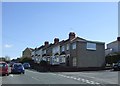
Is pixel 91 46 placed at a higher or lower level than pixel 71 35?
lower

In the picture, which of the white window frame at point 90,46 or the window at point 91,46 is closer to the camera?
the white window frame at point 90,46

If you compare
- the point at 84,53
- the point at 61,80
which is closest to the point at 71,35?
the point at 84,53

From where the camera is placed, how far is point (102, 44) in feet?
211

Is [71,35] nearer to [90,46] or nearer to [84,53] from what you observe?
[90,46]

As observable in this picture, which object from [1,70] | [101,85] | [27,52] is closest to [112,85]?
[101,85]

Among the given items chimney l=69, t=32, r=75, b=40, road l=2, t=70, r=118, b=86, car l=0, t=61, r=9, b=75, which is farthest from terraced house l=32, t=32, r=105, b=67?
road l=2, t=70, r=118, b=86

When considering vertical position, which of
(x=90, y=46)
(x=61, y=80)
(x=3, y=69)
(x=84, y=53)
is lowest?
(x=61, y=80)

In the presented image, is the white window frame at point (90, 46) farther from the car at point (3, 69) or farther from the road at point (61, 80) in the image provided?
the road at point (61, 80)

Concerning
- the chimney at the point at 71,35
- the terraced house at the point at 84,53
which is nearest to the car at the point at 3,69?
the terraced house at the point at 84,53

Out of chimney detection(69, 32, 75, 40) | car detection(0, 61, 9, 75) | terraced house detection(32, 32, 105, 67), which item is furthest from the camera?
chimney detection(69, 32, 75, 40)

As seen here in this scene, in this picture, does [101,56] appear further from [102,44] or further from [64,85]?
[64,85]

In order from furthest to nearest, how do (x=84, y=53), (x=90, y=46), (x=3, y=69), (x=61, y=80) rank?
(x=90, y=46) → (x=84, y=53) → (x=3, y=69) → (x=61, y=80)

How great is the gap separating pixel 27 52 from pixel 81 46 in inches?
3486

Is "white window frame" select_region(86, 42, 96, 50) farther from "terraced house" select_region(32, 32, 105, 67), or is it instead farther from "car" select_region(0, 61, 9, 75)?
"car" select_region(0, 61, 9, 75)
